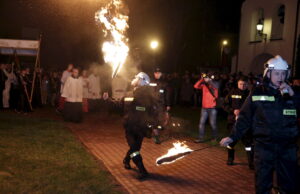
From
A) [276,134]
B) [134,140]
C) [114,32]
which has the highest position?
[114,32]

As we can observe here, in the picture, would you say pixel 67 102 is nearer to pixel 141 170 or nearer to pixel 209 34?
pixel 141 170

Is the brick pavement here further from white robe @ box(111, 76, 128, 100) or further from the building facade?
the building facade

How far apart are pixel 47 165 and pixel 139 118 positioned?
7.22 feet

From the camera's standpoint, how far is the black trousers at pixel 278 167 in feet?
16.6

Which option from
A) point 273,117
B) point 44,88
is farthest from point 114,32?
point 273,117

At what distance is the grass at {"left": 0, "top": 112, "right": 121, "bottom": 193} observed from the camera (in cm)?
657

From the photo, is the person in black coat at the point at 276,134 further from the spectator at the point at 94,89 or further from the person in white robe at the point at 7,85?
the person in white robe at the point at 7,85

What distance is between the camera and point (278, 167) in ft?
16.8

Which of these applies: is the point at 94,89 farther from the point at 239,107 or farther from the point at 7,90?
the point at 239,107

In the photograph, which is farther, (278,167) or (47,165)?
(47,165)

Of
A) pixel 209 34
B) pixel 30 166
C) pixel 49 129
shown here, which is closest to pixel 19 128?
pixel 49 129

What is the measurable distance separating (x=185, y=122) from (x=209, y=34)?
84.0 ft

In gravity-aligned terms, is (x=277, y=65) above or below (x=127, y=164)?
above

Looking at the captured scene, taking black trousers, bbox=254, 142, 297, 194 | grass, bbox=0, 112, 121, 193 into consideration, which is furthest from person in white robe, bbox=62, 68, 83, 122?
black trousers, bbox=254, 142, 297, 194
